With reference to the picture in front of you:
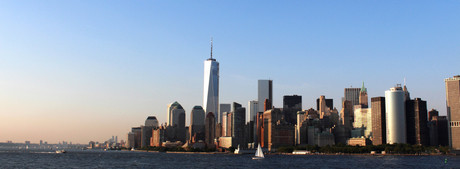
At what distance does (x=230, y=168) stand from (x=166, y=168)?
22847 mm

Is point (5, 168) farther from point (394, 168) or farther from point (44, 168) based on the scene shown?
point (394, 168)

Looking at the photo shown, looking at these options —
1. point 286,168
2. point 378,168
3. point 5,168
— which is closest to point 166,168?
point 286,168

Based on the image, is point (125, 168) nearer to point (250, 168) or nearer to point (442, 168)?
point (250, 168)

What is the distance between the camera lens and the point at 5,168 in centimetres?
17925

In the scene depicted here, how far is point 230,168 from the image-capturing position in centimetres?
18300

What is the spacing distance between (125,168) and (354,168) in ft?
269

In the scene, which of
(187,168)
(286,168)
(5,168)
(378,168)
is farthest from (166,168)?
(378,168)

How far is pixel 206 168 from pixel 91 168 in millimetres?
40831

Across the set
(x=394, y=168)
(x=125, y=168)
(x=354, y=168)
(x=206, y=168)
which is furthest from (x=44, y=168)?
(x=394, y=168)

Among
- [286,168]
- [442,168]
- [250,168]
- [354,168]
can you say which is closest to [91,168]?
[250,168]

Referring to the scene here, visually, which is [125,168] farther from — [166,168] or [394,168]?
[394,168]

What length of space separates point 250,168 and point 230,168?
7410 mm

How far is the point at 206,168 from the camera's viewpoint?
183m

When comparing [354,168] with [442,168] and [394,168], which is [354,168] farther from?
[442,168]
